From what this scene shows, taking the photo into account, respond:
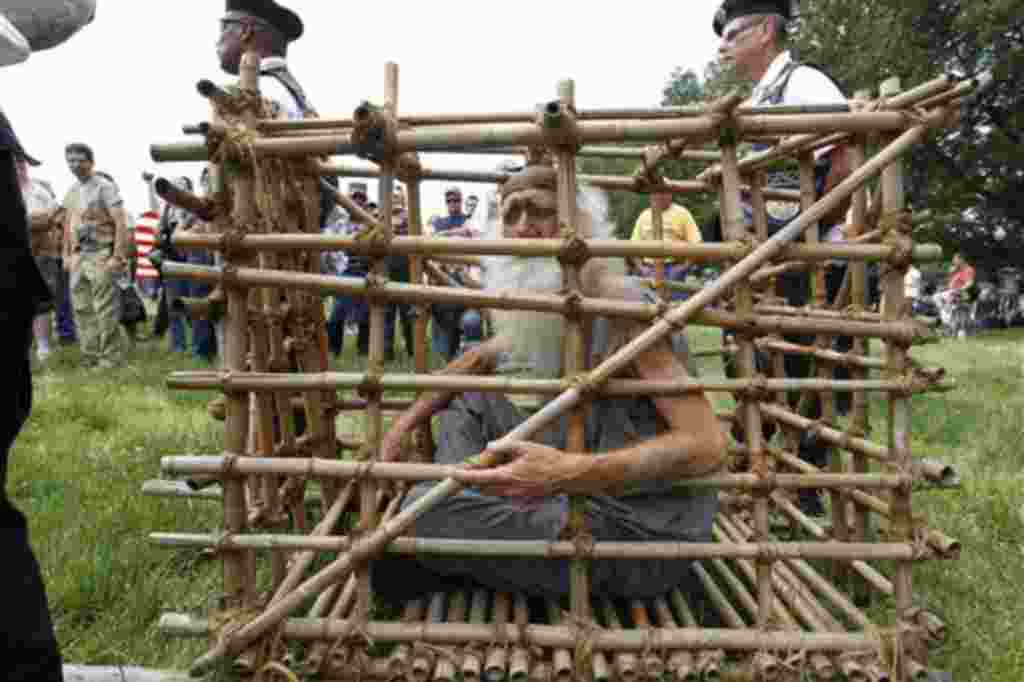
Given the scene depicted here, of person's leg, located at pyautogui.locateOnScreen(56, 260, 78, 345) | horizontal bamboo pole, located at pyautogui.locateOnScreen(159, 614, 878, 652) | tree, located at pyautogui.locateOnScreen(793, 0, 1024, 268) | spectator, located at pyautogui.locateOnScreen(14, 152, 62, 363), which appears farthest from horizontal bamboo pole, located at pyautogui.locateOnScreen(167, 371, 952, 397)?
tree, located at pyautogui.locateOnScreen(793, 0, 1024, 268)

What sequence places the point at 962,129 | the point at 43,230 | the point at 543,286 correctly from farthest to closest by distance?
the point at 962,129 < the point at 43,230 < the point at 543,286

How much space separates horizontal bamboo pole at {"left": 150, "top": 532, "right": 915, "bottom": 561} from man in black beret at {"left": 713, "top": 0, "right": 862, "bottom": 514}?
113 cm

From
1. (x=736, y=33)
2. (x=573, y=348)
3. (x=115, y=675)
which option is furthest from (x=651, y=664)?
(x=736, y=33)

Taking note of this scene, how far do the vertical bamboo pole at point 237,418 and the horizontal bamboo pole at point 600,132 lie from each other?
6.4 inches

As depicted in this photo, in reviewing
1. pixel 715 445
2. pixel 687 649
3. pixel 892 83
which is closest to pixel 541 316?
pixel 715 445

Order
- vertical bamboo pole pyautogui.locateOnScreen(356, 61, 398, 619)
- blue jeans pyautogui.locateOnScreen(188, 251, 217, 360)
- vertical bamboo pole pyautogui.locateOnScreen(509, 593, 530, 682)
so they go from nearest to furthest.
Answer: vertical bamboo pole pyautogui.locateOnScreen(509, 593, 530, 682), vertical bamboo pole pyautogui.locateOnScreen(356, 61, 398, 619), blue jeans pyautogui.locateOnScreen(188, 251, 217, 360)

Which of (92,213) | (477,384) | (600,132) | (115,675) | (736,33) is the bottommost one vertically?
(115,675)

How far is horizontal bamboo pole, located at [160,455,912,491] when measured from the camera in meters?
2.19

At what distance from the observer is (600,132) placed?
2150 mm

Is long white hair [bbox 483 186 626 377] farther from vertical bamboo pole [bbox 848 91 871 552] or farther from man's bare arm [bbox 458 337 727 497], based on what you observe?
vertical bamboo pole [bbox 848 91 871 552]

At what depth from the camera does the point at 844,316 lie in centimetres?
284

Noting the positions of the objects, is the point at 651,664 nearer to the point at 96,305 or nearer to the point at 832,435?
the point at 832,435

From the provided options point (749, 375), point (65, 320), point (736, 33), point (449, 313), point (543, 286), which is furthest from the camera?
point (65, 320)

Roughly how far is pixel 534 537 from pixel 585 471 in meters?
0.34
